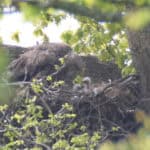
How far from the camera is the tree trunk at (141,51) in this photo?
5.84 m

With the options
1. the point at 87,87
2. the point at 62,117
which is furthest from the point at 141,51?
the point at 62,117

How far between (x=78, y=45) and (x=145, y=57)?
5.70 ft

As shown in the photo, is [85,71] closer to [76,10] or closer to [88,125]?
[88,125]

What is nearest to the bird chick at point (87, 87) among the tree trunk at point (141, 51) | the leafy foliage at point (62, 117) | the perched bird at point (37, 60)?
the leafy foliage at point (62, 117)

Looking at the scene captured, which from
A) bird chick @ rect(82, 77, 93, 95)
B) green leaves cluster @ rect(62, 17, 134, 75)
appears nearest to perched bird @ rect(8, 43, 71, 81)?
green leaves cluster @ rect(62, 17, 134, 75)

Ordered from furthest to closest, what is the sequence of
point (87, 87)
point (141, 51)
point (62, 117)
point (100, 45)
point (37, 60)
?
point (100, 45) → point (37, 60) → point (87, 87) → point (141, 51) → point (62, 117)

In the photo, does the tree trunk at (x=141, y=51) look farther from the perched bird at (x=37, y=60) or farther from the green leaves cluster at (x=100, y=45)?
the perched bird at (x=37, y=60)

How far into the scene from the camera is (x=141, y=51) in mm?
5898

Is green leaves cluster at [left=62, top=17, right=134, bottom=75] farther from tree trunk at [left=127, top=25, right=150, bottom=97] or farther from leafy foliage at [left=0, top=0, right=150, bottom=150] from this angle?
tree trunk at [left=127, top=25, right=150, bottom=97]

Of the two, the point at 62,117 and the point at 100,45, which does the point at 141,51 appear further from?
the point at 100,45

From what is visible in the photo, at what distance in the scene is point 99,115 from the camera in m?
6.38

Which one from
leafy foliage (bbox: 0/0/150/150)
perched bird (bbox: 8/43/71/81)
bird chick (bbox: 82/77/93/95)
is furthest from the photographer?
perched bird (bbox: 8/43/71/81)

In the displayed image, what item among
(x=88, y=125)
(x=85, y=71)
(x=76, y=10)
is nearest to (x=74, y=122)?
(x=88, y=125)

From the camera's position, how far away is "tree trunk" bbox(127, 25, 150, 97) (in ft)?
19.2
